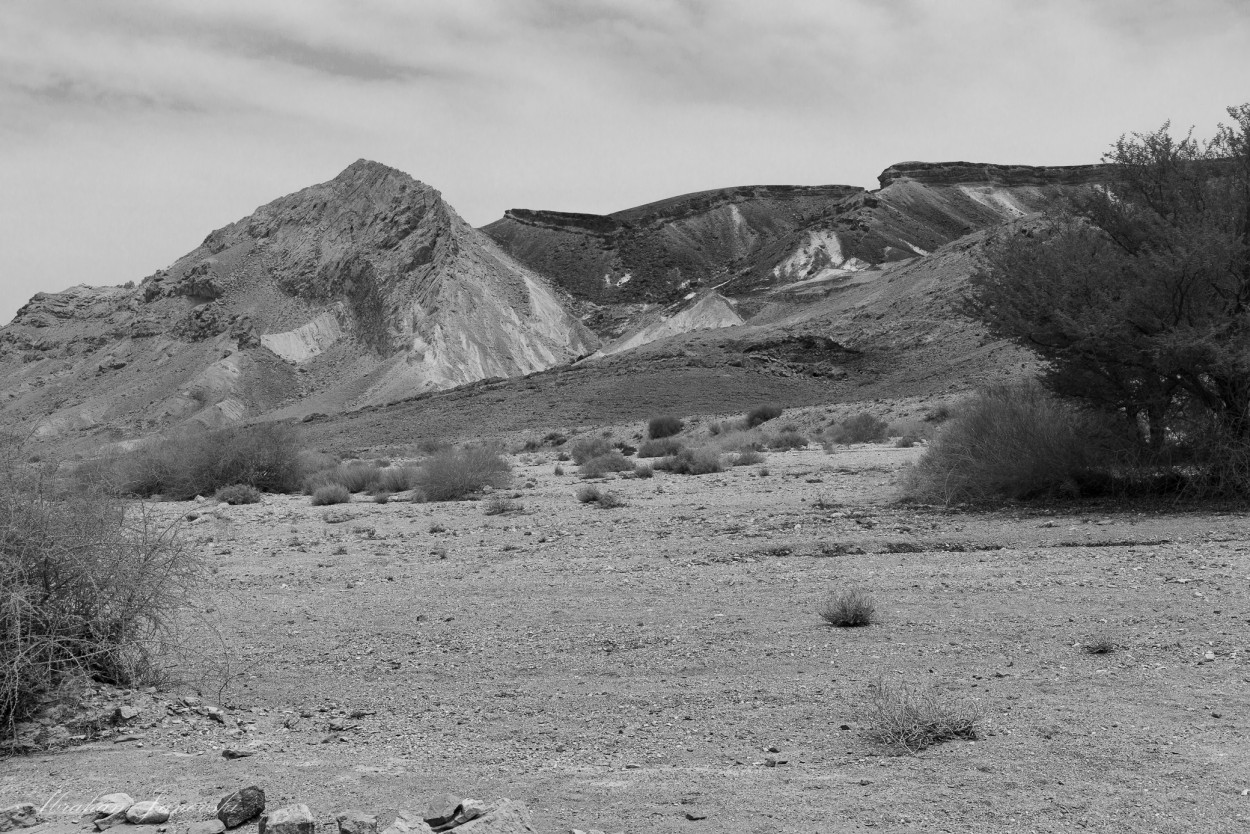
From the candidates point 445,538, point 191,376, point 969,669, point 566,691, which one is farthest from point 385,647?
point 191,376

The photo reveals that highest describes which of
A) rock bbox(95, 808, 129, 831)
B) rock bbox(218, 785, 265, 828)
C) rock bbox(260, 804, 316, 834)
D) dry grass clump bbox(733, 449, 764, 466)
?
rock bbox(260, 804, 316, 834)

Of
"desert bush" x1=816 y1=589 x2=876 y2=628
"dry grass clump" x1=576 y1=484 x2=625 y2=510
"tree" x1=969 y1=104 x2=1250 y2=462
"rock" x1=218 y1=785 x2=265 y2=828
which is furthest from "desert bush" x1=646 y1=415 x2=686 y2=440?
"rock" x1=218 y1=785 x2=265 y2=828

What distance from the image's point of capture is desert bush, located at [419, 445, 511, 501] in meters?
24.0

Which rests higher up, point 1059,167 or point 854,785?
point 1059,167

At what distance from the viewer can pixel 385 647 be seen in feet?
30.6

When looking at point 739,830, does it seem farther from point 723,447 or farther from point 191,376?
point 191,376

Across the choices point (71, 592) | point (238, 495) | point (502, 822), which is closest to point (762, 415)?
point (238, 495)

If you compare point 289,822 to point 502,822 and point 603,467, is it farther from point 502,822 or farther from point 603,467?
point 603,467

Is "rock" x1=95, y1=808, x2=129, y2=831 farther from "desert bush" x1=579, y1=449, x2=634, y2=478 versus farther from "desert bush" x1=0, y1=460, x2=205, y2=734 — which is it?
"desert bush" x1=579, y1=449, x2=634, y2=478

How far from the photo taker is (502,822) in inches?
189

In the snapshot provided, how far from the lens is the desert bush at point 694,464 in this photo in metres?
27.0

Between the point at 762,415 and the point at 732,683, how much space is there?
43.7m

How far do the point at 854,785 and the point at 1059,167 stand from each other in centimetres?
16825

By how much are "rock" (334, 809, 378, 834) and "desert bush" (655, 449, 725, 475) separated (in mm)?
21714
